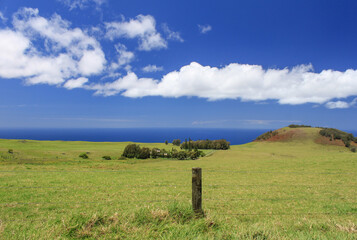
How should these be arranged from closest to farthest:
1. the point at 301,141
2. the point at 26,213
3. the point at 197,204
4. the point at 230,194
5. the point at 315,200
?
1. the point at 197,204
2. the point at 26,213
3. the point at 315,200
4. the point at 230,194
5. the point at 301,141

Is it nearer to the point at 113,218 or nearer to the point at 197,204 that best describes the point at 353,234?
the point at 197,204

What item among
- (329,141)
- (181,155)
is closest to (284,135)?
(329,141)

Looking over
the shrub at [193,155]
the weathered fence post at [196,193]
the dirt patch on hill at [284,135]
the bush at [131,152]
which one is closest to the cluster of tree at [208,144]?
the shrub at [193,155]

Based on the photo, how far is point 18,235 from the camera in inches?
209

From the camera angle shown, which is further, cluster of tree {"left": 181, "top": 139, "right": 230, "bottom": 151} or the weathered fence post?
cluster of tree {"left": 181, "top": 139, "right": 230, "bottom": 151}

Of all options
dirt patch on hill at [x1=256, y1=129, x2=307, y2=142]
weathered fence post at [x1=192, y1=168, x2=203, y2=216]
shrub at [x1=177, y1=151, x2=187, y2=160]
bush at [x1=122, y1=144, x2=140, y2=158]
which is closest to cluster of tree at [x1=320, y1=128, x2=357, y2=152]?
dirt patch on hill at [x1=256, y1=129, x2=307, y2=142]

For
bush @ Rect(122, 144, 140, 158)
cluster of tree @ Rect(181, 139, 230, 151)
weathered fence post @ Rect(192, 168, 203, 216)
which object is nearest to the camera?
weathered fence post @ Rect(192, 168, 203, 216)

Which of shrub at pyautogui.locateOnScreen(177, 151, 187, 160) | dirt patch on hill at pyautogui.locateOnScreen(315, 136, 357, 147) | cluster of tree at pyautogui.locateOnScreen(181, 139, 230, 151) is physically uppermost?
dirt patch on hill at pyautogui.locateOnScreen(315, 136, 357, 147)

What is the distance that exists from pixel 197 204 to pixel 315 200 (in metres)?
9.86

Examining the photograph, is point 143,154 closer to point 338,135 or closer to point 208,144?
point 208,144

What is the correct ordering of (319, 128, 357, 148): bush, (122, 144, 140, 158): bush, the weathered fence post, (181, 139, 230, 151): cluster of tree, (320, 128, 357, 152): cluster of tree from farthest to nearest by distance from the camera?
(181, 139, 230, 151): cluster of tree → (319, 128, 357, 148): bush → (320, 128, 357, 152): cluster of tree → (122, 144, 140, 158): bush → the weathered fence post

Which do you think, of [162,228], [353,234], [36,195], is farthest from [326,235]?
[36,195]

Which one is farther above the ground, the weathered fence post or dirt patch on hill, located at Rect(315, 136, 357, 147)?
the weathered fence post

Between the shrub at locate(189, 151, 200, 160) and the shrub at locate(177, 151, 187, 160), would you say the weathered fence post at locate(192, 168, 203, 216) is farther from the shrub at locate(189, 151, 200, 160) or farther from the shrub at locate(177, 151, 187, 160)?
the shrub at locate(177, 151, 187, 160)
